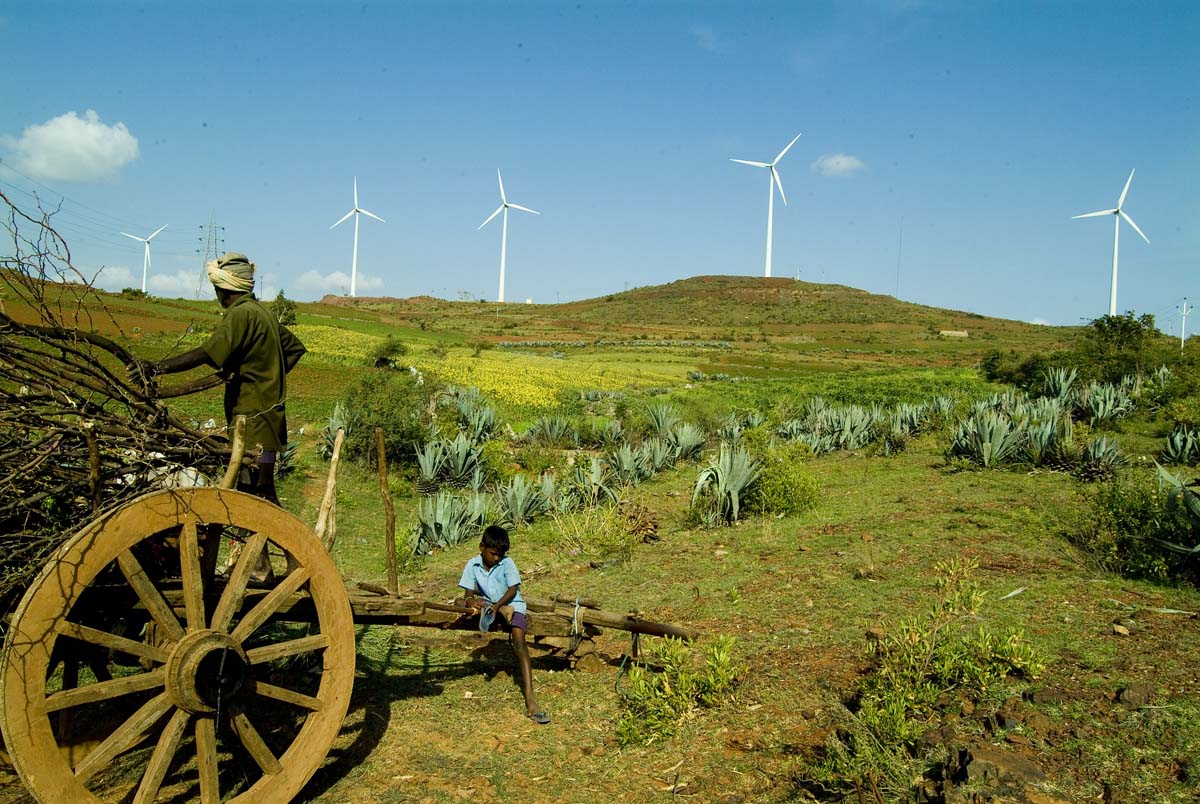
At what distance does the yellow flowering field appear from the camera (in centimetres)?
2602

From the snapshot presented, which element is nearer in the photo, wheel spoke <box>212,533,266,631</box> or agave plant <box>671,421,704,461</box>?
wheel spoke <box>212,533,266,631</box>

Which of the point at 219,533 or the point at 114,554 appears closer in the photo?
the point at 114,554

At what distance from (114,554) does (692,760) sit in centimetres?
284

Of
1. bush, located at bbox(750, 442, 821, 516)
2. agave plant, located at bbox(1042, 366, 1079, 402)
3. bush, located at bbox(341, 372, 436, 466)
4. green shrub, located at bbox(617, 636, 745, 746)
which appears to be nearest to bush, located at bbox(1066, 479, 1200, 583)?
bush, located at bbox(750, 442, 821, 516)

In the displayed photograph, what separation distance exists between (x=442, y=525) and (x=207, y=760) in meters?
6.52

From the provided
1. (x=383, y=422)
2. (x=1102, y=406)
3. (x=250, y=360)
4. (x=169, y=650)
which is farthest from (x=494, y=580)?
(x=1102, y=406)

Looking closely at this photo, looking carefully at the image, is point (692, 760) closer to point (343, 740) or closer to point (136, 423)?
point (343, 740)

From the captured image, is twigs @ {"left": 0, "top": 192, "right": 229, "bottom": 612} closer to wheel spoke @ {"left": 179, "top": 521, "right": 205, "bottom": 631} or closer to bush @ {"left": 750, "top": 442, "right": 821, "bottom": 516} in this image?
wheel spoke @ {"left": 179, "top": 521, "right": 205, "bottom": 631}

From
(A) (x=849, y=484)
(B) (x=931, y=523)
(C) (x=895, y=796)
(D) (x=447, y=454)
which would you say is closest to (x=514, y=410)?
(D) (x=447, y=454)

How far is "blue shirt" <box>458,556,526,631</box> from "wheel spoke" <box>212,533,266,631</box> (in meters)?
1.64

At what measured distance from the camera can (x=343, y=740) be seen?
434cm

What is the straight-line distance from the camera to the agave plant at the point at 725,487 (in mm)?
9594

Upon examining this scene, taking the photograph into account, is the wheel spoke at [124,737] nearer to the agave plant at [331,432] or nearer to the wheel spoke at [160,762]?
the wheel spoke at [160,762]

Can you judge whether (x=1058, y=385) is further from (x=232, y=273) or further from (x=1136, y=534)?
(x=232, y=273)
